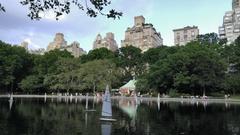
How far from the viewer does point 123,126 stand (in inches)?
930

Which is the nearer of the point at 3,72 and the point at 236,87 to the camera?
the point at 236,87

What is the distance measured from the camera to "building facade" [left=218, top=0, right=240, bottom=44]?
15238 cm

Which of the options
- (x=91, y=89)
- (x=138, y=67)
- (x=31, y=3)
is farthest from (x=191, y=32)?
(x=31, y=3)

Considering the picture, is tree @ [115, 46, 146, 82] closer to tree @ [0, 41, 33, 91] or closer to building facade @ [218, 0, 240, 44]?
tree @ [0, 41, 33, 91]

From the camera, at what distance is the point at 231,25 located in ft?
527

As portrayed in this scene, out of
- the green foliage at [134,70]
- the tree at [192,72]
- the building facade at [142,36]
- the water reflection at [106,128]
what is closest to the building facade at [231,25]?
the building facade at [142,36]

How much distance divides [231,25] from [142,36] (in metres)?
42.4

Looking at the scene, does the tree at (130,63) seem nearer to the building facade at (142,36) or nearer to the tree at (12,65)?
the tree at (12,65)

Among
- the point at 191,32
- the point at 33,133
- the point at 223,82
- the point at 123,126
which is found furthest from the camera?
the point at 191,32

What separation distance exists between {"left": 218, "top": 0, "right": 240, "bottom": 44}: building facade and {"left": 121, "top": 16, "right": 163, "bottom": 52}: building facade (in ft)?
107

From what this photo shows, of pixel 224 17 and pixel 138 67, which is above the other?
pixel 224 17

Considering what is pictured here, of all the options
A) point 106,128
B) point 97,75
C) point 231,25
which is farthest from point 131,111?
point 231,25

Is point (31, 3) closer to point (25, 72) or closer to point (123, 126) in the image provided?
point (123, 126)

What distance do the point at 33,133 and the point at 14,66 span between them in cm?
7844
